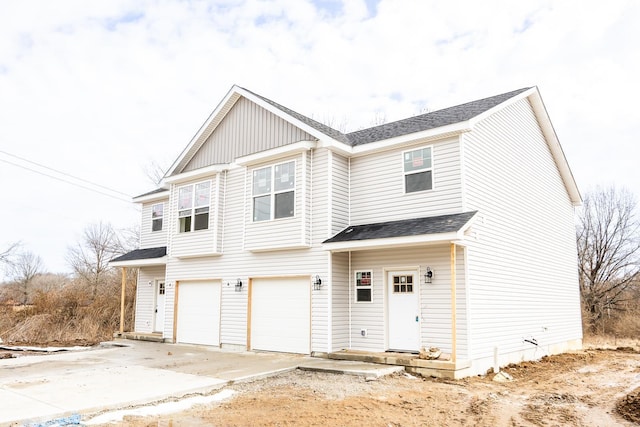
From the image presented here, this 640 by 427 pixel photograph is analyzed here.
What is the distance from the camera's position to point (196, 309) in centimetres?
1546

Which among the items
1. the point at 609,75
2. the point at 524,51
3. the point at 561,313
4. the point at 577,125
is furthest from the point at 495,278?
the point at 577,125

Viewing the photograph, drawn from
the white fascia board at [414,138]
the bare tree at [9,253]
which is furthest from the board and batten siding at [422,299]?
the bare tree at [9,253]

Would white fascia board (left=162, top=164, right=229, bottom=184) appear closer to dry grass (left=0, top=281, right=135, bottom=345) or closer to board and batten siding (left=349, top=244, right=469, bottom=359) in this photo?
board and batten siding (left=349, top=244, right=469, bottom=359)

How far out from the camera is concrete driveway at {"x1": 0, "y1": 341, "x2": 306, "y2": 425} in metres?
7.21

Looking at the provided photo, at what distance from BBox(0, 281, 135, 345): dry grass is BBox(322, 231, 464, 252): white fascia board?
11.4 m

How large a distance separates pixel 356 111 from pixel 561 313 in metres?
18.9

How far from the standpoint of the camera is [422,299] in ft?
36.1

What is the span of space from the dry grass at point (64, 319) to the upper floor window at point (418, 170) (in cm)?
1330

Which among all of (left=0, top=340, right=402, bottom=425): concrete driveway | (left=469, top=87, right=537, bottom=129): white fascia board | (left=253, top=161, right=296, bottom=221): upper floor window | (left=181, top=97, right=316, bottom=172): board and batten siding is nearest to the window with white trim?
(left=0, top=340, right=402, bottom=425): concrete driveway

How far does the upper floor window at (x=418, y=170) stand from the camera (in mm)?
11594

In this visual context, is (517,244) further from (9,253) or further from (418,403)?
(9,253)

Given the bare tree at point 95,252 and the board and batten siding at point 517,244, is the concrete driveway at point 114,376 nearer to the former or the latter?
the board and batten siding at point 517,244

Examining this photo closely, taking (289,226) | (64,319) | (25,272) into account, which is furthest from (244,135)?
(25,272)

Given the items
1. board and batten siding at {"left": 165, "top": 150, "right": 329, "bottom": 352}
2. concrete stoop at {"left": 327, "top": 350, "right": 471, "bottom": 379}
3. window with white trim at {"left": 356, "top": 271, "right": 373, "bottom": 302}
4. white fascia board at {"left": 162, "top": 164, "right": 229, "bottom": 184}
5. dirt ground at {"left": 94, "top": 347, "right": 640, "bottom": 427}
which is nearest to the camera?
dirt ground at {"left": 94, "top": 347, "right": 640, "bottom": 427}
